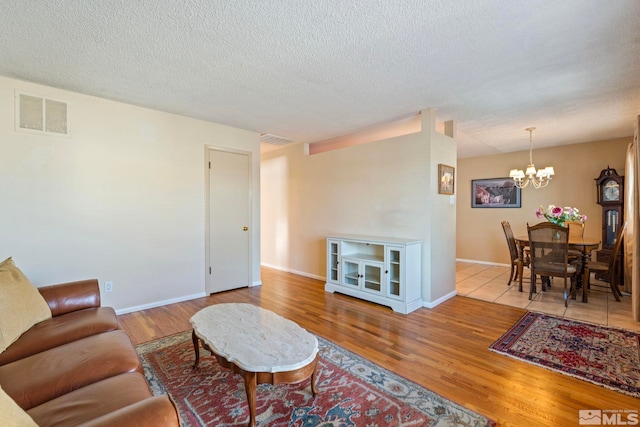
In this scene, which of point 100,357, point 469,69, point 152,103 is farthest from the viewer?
point 152,103

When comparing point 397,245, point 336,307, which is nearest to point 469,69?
point 397,245

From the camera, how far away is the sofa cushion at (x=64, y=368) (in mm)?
1254

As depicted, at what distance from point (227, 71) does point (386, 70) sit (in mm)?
1424

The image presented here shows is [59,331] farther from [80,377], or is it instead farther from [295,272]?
[295,272]

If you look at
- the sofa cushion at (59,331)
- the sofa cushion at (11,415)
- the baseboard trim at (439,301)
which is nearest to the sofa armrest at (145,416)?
the sofa cushion at (11,415)

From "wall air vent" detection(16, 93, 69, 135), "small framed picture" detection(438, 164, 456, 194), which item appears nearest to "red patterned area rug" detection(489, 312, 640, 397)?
"small framed picture" detection(438, 164, 456, 194)

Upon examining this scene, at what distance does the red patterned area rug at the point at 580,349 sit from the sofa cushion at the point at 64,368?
2.80m

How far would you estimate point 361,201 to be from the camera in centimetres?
434

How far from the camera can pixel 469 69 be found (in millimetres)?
2514

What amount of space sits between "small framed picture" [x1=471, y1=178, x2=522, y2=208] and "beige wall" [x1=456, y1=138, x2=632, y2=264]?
98 mm

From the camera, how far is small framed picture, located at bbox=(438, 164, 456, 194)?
11.9 ft

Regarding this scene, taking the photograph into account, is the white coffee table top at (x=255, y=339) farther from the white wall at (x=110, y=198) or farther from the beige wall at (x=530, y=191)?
the beige wall at (x=530, y=191)

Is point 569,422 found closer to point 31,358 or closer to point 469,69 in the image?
point 469,69

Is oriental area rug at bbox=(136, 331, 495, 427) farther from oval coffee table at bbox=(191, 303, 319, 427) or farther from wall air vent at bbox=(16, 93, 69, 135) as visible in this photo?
wall air vent at bbox=(16, 93, 69, 135)
